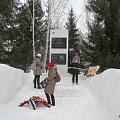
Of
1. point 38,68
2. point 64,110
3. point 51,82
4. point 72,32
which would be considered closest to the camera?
point 64,110

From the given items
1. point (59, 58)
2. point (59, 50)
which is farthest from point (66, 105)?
point (59, 50)

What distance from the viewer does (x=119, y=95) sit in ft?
22.7

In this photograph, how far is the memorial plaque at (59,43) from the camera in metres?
20.6

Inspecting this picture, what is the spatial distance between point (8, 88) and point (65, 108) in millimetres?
2528

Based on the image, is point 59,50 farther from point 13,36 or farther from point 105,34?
point 13,36

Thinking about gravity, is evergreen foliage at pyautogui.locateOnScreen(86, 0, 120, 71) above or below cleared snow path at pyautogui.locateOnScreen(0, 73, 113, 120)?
above

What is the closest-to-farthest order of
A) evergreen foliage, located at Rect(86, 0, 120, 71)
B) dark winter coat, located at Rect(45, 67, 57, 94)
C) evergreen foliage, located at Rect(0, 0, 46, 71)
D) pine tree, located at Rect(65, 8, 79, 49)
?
dark winter coat, located at Rect(45, 67, 57, 94)
evergreen foliage, located at Rect(86, 0, 120, 71)
evergreen foliage, located at Rect(0, 0, 46, 71)
pine tree, located at Rect(65, 8, 79, 49)

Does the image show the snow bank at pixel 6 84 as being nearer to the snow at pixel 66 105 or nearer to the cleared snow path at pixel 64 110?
the snow at pixel 66 105

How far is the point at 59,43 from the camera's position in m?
20.7

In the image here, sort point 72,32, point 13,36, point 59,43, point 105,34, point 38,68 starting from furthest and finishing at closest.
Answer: point 72,32, point 13,36, point 59,43, point 105,34, point 38,68

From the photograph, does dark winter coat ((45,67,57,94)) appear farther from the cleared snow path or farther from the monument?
the monument

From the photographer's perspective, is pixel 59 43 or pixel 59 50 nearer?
pixel 59 50

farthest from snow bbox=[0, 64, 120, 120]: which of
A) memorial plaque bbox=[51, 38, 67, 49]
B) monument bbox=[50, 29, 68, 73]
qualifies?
memorial plaque bbox=[51, 38, 67, 49]

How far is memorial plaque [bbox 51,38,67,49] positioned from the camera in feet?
67.7
